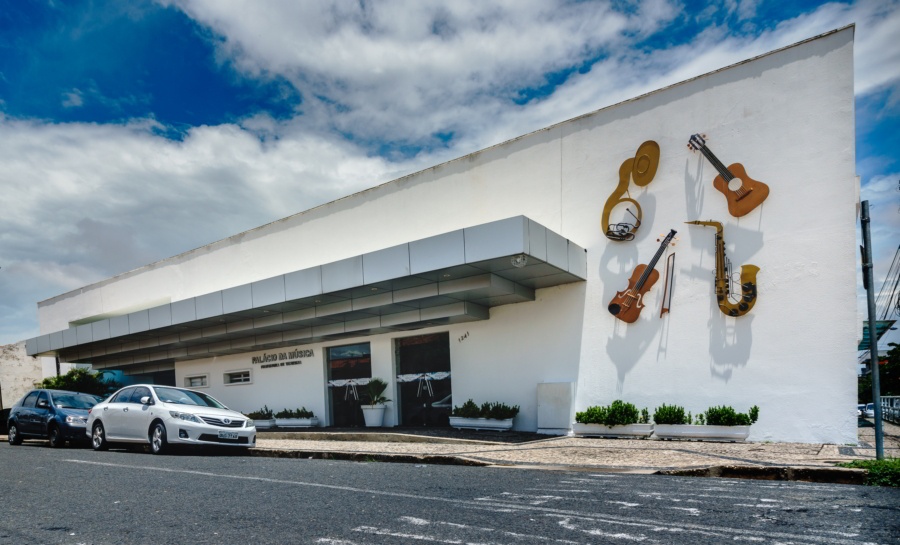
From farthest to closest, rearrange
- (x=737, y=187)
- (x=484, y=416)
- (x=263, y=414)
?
(x=263, y=414), (x=484, y=416), (x=737, y=187)

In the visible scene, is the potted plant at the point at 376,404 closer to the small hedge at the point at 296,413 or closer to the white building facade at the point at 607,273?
the white building facade at the point at 607,273

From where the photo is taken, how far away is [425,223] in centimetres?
1872

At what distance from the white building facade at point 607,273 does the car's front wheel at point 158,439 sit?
5.26 m

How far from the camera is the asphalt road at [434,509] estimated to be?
544cm

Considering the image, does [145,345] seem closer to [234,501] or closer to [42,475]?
[42,475]

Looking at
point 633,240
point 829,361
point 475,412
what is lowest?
point 475,412

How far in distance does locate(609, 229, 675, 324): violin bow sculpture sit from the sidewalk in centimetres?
285

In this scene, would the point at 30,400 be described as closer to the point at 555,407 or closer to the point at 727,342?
the point at 555,407

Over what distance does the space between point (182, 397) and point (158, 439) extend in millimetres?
1130

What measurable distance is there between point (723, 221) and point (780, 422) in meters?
4.17

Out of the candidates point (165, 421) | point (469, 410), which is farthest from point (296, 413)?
point (165, 421)

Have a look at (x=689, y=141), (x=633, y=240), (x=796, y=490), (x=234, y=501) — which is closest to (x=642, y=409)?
(x=633, y=240)

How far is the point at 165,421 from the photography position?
524 inches

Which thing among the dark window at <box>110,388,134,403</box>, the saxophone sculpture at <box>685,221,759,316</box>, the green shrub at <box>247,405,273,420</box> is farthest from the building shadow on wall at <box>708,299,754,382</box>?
the green shrub at <box>247,405,273,420</box>
